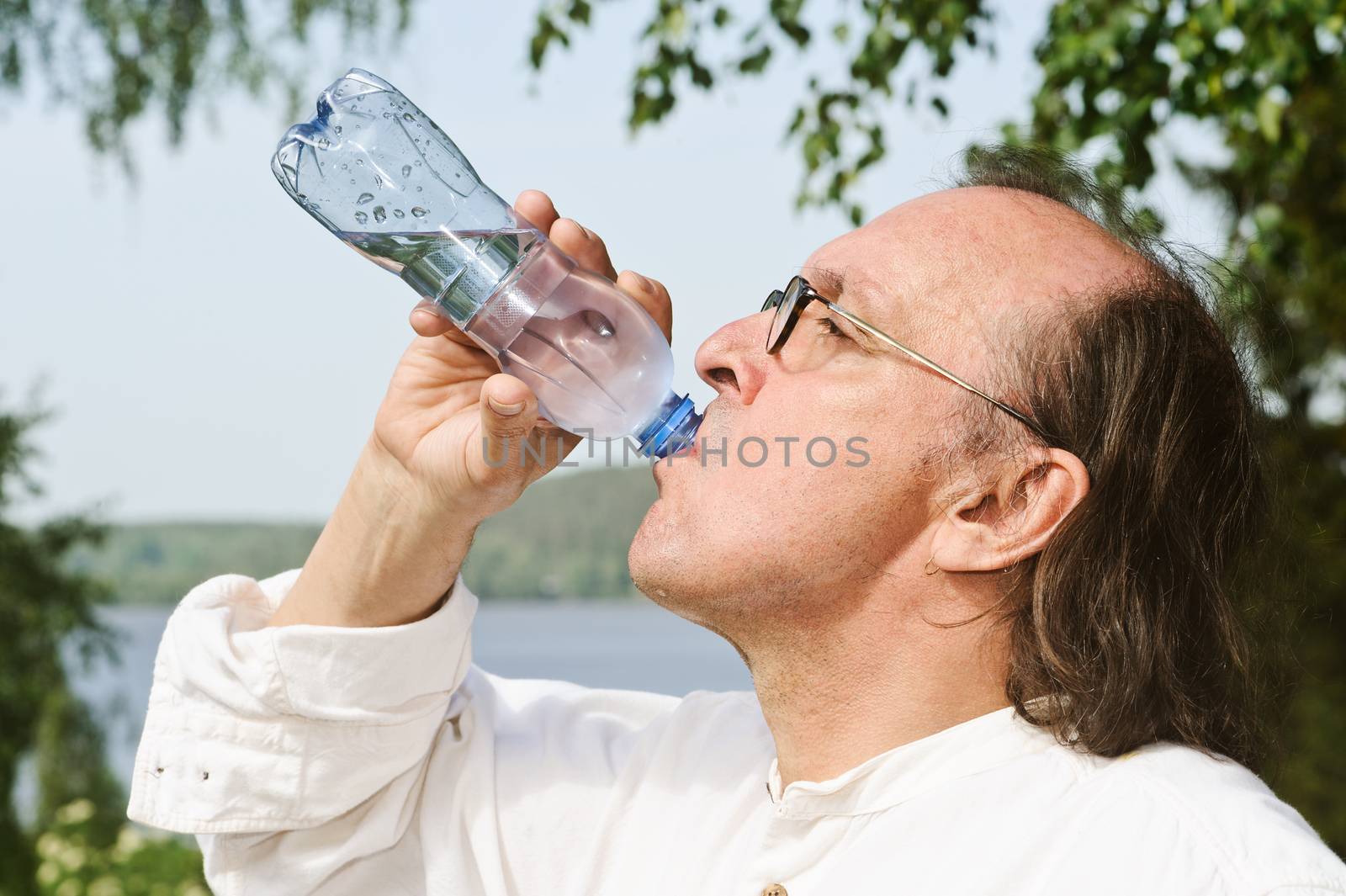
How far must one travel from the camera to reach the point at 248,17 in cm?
446

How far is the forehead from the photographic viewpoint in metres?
1.61

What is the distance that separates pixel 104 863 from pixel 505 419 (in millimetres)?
3932

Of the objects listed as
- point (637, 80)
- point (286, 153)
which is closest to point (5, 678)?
point (637, 80)

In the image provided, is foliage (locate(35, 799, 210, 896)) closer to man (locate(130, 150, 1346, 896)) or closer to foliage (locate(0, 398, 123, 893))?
foliage (locate(0, 398, 123, 893))

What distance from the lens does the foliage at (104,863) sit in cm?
440

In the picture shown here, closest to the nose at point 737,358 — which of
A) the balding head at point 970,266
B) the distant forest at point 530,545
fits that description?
the balding head at point 970,266

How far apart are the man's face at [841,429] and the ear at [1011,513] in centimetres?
4

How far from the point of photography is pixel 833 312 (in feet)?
5.35

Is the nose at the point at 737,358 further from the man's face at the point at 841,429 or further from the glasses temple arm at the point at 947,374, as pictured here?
the glasses temple arm at the point at 947,374

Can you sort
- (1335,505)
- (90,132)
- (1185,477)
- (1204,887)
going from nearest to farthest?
(1204,887)
(1185,477)
(90,132)
(1335,505)

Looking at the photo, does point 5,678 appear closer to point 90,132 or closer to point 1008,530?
point 90,132

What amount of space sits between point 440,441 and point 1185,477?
97cm

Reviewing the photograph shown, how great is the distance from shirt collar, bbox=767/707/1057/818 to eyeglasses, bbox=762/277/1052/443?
1.17 feet

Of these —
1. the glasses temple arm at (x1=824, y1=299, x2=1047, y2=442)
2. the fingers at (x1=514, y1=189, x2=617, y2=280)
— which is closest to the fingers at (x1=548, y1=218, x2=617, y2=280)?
the fingers at (x1=514, y1=189, x2=617, y2=280)
